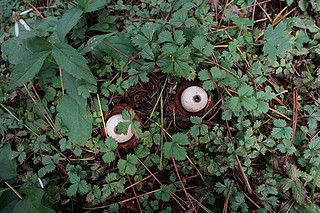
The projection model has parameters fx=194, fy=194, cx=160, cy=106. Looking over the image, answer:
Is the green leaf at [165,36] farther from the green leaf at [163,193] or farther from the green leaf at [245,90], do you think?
the green leaf at [163,193]

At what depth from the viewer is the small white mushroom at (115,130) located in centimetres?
198

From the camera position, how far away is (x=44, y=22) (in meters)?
2.29

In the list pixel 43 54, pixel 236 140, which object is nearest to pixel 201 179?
pixel 236 140

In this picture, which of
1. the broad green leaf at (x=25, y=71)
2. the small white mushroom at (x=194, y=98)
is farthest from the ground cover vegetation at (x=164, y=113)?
the small white mushroom at (x=194, y=98)

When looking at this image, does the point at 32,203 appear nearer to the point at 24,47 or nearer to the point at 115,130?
the point at 115,130

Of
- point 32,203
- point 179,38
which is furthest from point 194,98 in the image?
point 32,203

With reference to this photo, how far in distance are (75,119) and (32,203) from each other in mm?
858

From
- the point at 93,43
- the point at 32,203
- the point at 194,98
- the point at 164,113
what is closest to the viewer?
the point at 32,203

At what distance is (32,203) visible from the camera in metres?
1.79

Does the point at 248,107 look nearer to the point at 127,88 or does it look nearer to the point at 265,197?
the point at 265,197

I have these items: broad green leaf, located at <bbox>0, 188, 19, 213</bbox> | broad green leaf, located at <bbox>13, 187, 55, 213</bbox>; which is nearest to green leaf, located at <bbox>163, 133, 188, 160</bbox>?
broad green leaf, located at <bbox>13, 187, 55, 213</bbox>

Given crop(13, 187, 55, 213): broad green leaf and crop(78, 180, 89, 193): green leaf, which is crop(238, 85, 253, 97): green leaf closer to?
crop(78, 180, 89, 193): green leaf

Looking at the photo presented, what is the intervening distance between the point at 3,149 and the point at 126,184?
1.42 metres

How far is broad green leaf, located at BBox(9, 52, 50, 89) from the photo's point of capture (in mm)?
1794
